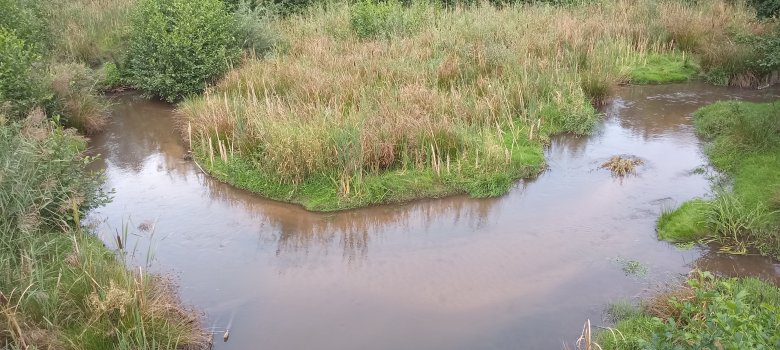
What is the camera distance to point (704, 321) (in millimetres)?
4484

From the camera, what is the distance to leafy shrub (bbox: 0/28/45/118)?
9055mm

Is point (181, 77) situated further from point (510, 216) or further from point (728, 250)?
point (728, 250)

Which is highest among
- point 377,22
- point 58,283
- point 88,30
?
point 88,30

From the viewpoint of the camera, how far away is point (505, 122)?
9656 millimetres

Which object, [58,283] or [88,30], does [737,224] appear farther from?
[88,30]

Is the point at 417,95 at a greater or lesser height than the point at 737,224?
greater

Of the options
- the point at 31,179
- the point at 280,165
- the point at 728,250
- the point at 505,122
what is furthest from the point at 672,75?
the point at 31,179

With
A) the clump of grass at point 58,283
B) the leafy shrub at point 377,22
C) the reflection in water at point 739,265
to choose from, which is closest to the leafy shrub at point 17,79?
the clump of grass at point 58,283

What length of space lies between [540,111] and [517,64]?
135cm

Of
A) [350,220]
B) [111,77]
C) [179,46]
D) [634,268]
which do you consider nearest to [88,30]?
[111,77]

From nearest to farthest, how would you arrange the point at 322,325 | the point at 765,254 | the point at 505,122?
the point at 322,325 < the point at 765,254 < the point at 505,122

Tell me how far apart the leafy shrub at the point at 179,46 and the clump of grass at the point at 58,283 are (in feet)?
16.9

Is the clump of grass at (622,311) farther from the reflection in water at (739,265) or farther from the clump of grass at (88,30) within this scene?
the clump of grass at (88,30)

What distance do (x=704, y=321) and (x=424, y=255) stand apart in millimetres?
3010
